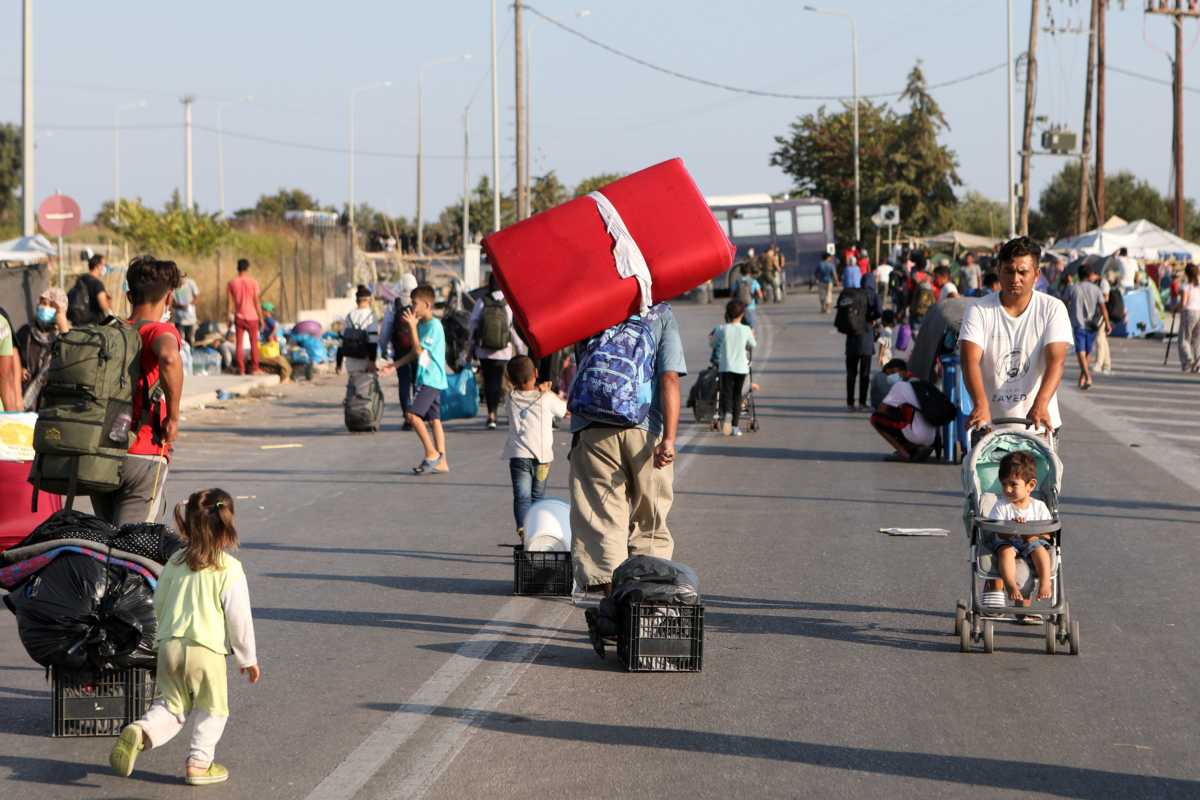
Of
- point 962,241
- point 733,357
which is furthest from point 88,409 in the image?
point 962,241

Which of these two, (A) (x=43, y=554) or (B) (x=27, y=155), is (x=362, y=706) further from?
(B) (x=27, y=155)

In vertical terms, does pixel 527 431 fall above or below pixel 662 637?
above

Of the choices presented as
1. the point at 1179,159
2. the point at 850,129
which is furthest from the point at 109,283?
the point at 850,129

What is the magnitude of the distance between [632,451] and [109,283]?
26.4 m

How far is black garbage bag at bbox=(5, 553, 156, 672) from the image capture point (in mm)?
6168

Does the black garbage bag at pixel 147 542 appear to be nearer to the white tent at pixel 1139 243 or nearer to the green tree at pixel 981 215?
the white tent at pixel 1139 243

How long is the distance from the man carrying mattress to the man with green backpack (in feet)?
6.37

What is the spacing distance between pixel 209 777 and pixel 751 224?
56096 mm

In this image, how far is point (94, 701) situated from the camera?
245 inches

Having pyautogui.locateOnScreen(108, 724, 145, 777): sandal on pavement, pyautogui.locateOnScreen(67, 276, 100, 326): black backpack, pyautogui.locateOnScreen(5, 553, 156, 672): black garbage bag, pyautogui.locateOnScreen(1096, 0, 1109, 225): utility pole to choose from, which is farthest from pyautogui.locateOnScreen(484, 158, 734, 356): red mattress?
pyautogui.locateOnScreen(1096, 0, 1109, 225): utility pole

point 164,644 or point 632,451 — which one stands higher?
point 632,451

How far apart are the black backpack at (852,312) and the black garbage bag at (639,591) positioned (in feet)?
45.7

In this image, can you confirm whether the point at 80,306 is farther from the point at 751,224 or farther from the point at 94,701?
the point at 751,224

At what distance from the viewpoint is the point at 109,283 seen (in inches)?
1278
